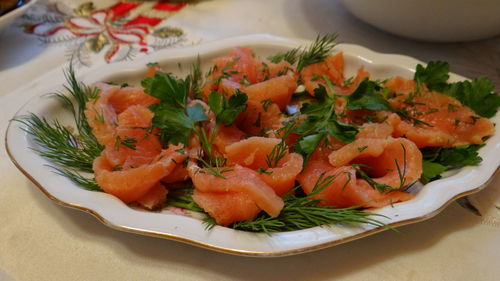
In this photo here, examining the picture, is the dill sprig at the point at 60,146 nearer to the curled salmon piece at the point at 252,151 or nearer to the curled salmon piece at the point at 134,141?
the curled salmon piece at the point at 134,141

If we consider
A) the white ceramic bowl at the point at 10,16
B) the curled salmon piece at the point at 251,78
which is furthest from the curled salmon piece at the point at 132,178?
the white ceramic bowl at the point at 10,16

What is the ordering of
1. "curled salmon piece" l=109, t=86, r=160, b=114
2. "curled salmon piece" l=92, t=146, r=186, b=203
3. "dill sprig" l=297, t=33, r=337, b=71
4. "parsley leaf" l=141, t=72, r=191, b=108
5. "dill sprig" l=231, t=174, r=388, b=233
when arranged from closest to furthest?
"dill sprig" l=231, t=174, r=388, b=233, "curled salmon piece" l=92, t=146, r=186, b=203, "parsley leaf" l=141, t=72, r=191, b=108, "curled salmon piece" l=109, t=86, r=160, b=114, "dill sprig" l=297, t=33, r=337, b=71

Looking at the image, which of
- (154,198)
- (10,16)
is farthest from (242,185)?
(10,16)

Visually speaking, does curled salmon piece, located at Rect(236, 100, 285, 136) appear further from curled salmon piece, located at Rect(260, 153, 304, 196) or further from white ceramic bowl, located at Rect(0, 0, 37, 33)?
white ceramic bowl, located at Rect(0, 0, 37, 33)

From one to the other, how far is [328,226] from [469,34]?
127cm

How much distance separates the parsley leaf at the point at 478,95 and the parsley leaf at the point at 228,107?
2.62 feet

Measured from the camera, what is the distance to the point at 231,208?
1156mm

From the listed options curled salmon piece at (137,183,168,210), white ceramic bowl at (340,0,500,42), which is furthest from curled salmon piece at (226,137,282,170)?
white ceramic bowl at (340,0,500,42)

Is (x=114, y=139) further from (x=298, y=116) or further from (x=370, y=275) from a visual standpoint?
(x=370, y=275)

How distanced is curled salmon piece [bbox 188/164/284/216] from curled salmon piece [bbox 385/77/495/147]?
54 centimetres

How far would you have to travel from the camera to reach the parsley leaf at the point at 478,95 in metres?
1.50

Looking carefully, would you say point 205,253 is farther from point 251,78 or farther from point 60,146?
point 251,78

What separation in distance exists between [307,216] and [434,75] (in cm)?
84

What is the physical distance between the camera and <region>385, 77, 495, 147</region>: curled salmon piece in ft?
4.54
